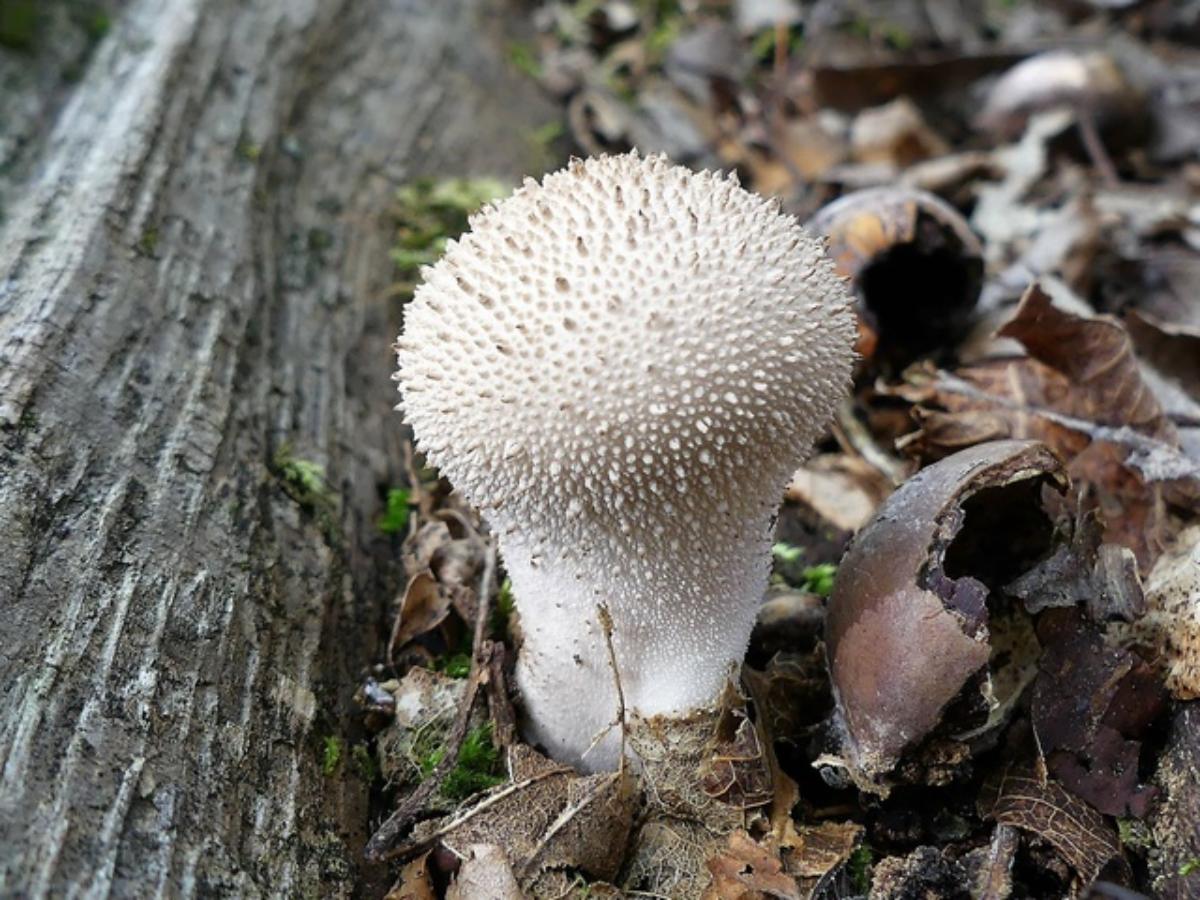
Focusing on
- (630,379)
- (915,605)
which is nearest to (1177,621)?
(915,605)

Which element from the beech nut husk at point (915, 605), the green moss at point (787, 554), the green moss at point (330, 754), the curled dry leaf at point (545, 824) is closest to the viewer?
the beech nut husk at point (915, 605)

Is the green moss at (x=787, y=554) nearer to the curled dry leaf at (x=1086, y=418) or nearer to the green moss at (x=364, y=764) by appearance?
the curled dry leaf at (x=1086, y=418)

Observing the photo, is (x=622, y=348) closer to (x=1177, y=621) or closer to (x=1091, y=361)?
(x=1177, y=621)

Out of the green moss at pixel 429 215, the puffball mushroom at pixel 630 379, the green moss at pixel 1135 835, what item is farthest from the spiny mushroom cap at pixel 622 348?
the green moss at pixel 429 215

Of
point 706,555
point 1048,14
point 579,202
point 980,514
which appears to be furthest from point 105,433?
point 1048,14

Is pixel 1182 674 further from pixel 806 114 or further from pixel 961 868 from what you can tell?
pixel 806 114
